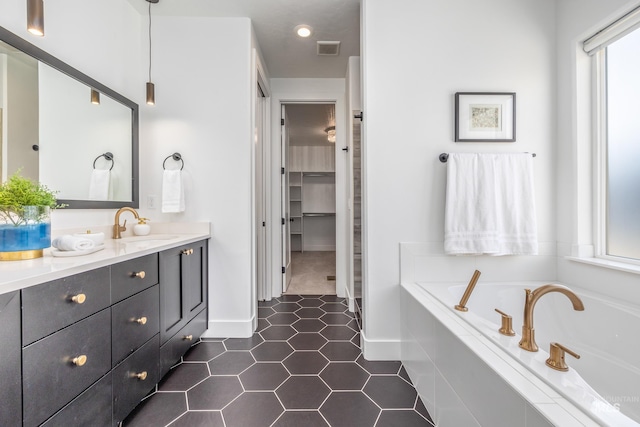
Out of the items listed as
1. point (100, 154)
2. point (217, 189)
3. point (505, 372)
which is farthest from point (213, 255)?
point (505, 372)

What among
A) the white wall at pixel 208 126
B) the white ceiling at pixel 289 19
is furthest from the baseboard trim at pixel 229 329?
the white ceiling at pixel 289 19

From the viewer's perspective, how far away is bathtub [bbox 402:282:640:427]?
2.40 feet

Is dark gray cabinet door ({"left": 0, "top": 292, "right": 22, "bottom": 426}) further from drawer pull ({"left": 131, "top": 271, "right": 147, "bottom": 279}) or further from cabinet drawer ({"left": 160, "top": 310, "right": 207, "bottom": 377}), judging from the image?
cabinet drawer ({"left": 160, "top": 310, "right": 207, "bottom": 377})

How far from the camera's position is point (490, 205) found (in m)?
1.77

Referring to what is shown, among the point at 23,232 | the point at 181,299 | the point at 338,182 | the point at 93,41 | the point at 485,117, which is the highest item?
the point at 93,41

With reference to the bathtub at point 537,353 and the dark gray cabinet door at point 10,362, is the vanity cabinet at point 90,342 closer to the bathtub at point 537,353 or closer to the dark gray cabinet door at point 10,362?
the dark gray cabinet door at point 10,362

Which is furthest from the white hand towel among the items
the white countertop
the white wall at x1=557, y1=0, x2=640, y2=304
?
the white wall at x1=557, y1=0, x2=640, y2=304

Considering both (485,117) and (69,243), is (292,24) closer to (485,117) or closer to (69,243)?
(485,117)

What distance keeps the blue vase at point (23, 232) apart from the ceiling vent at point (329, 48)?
237 centimetres

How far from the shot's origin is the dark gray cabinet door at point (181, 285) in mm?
1573

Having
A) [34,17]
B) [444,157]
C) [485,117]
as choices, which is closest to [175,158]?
[34,17]

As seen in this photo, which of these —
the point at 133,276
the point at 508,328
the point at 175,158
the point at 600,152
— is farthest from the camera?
the point at 175,158

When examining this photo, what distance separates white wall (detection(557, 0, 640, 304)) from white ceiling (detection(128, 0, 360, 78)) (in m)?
1.43

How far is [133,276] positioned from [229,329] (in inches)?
43.1
